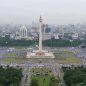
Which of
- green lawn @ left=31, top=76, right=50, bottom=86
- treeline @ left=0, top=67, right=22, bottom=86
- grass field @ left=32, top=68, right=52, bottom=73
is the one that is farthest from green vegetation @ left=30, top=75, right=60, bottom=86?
grass field @ left=32, top=68, right=52, bottom=73

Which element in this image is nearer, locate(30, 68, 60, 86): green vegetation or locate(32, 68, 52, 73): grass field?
locate(30, 68, 60, 86): green vegetation

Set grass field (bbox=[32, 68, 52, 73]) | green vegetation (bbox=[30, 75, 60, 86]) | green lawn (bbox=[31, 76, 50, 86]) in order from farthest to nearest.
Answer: grass field (bbox=[32, 68, 52, 73])
green lawn (bbox=[31, 76, 50, 86])
green vegetation (bbox=[30, 75, 60, 86])

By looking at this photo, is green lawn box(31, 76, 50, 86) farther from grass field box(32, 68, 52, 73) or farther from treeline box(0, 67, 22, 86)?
grass field box(32, 68, 52, 73)

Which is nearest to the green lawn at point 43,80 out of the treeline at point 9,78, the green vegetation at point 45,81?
the green vegetation at point 45,81

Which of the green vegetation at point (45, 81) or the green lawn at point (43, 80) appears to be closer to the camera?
the green vegetation at point (45, 81)

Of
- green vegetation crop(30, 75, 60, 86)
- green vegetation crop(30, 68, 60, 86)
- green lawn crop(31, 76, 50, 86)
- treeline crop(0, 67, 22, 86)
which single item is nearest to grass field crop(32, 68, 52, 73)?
green vegetation crop(30, 68, 60, 86)

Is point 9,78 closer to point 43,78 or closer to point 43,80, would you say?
point 43,80

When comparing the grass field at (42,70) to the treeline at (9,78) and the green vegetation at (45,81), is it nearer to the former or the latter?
the green vegetation at (45,81)

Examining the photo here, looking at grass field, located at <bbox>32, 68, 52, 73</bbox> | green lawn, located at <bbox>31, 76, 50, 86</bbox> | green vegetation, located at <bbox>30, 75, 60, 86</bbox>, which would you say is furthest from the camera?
grass field, located at <bbox>32, 68, 52, 73</bbox>

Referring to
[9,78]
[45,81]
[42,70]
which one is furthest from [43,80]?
[42,70]

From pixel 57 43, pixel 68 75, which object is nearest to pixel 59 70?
pixel 68 75

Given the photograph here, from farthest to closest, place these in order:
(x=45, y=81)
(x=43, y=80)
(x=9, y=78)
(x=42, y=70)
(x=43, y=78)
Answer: (x=42, y=70)
(x=43, y=78)
(x=43, y=80)
(x=45, y=81)
(x=9, y=78)

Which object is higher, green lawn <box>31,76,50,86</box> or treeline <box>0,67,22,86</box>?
treeline <box>0,67,22,86</box>
